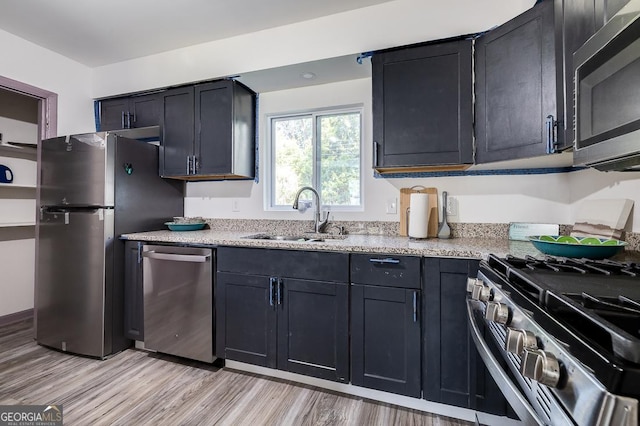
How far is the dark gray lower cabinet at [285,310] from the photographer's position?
177 centimetres

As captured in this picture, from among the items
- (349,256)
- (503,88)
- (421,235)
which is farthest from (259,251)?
(503,88)

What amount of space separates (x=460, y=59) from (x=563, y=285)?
5.04 feet

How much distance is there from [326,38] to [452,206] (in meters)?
1.52

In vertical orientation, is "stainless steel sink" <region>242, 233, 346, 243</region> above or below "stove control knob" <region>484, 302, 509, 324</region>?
above

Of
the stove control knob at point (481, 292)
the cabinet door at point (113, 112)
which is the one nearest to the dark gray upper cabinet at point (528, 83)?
the stove control knob at point (481, 292)

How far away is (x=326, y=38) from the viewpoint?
7.12 feet

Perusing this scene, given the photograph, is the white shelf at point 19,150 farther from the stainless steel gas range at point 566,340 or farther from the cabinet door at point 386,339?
the stainless steel gas range at point 566,340

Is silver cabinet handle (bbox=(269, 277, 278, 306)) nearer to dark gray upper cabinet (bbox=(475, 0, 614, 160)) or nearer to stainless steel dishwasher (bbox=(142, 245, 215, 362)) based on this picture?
stainless steel dishwasher (bbox=(142, 245, 215, 362))

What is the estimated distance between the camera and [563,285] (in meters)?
0.85

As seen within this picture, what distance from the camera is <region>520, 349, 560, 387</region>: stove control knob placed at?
0.54 m

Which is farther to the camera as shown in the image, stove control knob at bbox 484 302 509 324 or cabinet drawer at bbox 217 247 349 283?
cabinet drawer at bbox 217 247 349 283

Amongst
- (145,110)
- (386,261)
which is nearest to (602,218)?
(386,261)

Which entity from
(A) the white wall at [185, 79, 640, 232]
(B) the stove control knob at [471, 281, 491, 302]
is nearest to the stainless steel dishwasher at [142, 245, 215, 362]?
(A) the white wall at [185, 79, 640, 232]

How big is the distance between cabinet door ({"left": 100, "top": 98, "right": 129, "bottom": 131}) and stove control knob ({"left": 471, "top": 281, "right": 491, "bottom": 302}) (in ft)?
10.4
